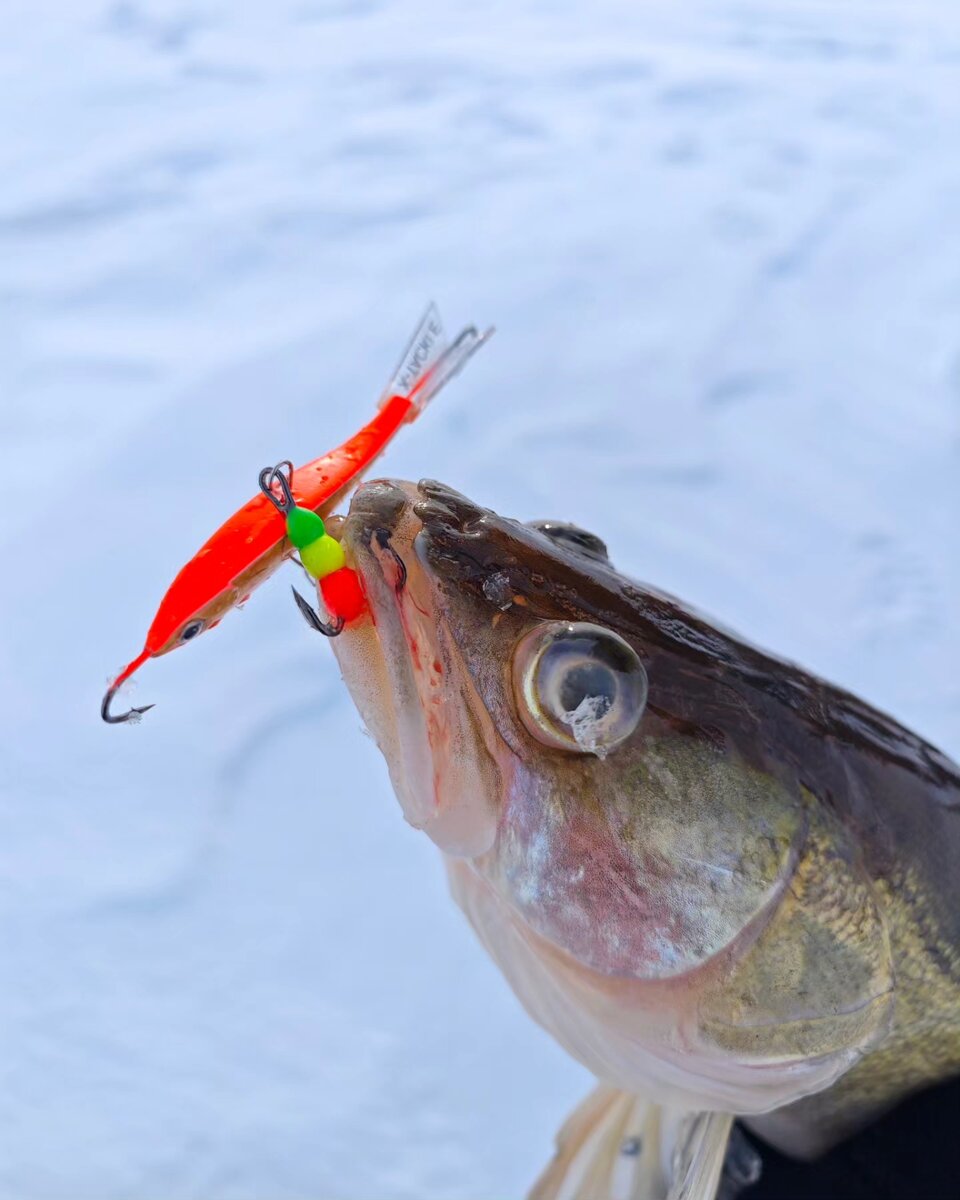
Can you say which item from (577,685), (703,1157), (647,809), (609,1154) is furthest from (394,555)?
(609,1154)

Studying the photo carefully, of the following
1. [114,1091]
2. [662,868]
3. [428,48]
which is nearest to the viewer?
[662,868]

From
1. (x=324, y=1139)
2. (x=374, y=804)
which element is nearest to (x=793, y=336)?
(x=374, y=804)

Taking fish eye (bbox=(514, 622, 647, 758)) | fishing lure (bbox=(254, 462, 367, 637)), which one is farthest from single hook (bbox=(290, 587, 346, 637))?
fish eye (bbox=(514, 622, 647, 758))

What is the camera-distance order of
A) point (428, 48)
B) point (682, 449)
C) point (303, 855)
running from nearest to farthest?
point (303, 855), point (682, 449), point (428, 48)

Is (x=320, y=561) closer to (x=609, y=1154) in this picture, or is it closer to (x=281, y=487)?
(x=281, y=487)

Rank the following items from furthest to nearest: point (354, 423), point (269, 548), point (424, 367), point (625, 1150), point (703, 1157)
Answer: point (354, 423) → point (625, 1150) → point (703, 1157) → point (424, 367) → point (269, 548)

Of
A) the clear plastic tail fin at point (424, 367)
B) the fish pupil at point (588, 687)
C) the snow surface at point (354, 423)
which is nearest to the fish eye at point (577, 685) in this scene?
the fish pupil at point (588, 687)

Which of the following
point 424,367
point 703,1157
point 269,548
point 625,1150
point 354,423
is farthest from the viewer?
point 354,423

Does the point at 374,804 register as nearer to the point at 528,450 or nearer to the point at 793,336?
the point at 528,450
